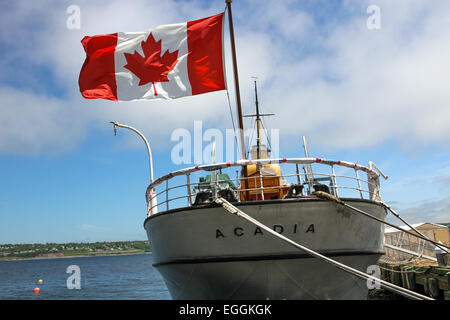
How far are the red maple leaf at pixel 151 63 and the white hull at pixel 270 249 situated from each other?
4.29 m

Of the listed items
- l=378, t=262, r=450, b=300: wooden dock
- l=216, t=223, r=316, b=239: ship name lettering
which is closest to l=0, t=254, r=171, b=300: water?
l=378, t=262, r=450, b=300: wooden dock

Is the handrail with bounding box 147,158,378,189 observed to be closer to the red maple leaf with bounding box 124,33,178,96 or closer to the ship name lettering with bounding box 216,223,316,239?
the ship name lettering with bounding box 216,223,316,239

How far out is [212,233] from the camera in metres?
8.32

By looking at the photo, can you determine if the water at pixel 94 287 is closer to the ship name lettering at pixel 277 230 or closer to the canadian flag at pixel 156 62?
the canadian flag at pixel 156 62

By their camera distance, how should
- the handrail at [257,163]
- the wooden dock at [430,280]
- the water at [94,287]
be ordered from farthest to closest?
1. the water at [94,287]
2. the wooden dock at [430,280]
3. the handrail at [257,163]

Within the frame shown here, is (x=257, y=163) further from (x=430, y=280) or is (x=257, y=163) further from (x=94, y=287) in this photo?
(x=94, y=287)

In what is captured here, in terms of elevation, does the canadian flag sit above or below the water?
above

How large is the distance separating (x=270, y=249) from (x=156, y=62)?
6.44 metres

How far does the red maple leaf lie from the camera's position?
1091cm

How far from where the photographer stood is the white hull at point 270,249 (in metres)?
8.09

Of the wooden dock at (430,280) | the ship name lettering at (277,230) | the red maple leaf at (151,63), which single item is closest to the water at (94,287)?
the wooden dock at (430,280)

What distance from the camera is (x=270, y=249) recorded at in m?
8.06
